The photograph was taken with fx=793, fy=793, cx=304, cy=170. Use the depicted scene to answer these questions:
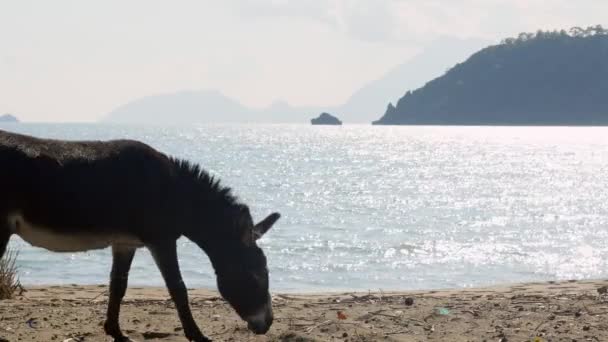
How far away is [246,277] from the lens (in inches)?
300

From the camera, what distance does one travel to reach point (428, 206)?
48469 millimetres

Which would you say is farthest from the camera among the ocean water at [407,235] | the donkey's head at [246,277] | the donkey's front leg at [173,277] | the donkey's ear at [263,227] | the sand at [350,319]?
the ocean water at [407,235]

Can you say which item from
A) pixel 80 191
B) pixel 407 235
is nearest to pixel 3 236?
pixel 80 191

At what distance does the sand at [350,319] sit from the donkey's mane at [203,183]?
1.52 metres

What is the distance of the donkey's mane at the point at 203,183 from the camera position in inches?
306

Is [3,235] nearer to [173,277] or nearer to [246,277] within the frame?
[173,277]

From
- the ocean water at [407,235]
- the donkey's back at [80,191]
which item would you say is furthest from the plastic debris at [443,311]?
the ocean water at [407,235]

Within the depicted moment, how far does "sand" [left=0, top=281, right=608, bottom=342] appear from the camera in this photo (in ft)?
27.5

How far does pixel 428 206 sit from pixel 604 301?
1488 inches

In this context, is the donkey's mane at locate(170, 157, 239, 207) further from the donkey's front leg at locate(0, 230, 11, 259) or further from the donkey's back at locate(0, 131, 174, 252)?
the donkey's front leg at locate(0, 230, 11, 259)

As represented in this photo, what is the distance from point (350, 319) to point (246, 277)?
2231 mm

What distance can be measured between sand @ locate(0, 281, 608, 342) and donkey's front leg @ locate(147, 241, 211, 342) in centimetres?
59

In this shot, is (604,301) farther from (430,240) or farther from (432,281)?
(430,240)

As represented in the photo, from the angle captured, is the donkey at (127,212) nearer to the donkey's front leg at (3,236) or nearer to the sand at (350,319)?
the donkey's front leg at (3,236)
